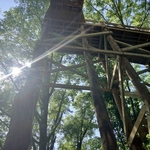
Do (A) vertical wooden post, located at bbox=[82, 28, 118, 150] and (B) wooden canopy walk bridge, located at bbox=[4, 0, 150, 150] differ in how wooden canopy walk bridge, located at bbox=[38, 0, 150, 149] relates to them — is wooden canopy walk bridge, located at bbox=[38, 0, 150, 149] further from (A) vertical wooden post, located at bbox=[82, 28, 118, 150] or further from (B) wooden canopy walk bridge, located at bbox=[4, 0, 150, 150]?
(A) vertical wooden post, located at bbox=[82, 28, 118, 150]

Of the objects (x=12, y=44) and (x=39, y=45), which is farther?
(x=12, y=44)

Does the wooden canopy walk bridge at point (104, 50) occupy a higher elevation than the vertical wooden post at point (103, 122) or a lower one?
higher

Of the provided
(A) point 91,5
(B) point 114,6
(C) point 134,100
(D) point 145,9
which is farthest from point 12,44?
(C) point 134,100

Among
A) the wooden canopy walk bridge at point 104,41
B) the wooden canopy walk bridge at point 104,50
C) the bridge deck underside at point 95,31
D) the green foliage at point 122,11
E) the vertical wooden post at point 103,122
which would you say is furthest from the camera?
the green foliage at point 122,11

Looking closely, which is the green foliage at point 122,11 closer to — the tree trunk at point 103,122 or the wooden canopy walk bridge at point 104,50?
the wooden canopy walk bridge at point 104,50

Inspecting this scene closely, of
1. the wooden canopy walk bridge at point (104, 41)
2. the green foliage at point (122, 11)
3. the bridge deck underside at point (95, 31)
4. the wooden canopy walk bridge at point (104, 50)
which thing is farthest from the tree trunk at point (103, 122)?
the green foliage at point (122, 11)

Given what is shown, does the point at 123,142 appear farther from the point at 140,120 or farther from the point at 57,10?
the point at 57,10

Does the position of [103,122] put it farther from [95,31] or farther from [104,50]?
[95,31]

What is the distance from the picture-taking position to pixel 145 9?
1584 cm

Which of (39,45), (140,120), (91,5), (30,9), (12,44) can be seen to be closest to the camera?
(140,120)

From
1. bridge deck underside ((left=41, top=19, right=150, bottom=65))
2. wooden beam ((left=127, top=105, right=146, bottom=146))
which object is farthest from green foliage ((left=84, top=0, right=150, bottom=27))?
wooden beam ((left=127, top=105, right=146, bottom=146))

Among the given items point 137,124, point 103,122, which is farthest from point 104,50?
point 103,122

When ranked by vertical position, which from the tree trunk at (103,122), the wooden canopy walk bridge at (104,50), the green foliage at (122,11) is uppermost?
the green foliage at (122,11)

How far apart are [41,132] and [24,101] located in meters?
8.00
